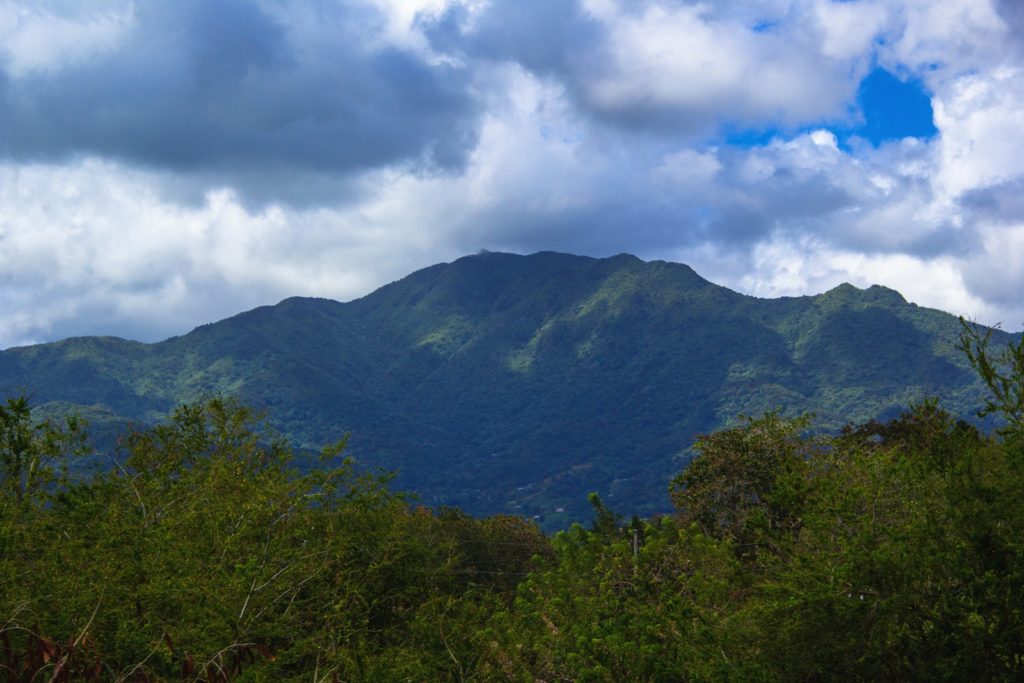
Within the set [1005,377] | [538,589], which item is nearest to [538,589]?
[538,589]

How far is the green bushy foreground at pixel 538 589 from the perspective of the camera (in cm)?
1266

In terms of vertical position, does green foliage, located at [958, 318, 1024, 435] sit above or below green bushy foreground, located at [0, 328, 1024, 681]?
above

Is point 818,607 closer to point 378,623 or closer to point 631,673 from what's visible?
point 631,673

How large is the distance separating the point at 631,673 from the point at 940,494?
6028 mm

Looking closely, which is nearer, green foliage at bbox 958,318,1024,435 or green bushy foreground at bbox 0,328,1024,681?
green bushy foreground at bbox 0,328,1024,681

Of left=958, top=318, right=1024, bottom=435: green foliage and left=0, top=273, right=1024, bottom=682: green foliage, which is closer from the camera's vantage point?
left=0, top=273, right=1024, bottom=682: green foliage

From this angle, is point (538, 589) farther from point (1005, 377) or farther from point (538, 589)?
point (1005, 377)

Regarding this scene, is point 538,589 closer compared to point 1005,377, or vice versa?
point 1005,377

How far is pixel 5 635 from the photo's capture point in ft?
37.1

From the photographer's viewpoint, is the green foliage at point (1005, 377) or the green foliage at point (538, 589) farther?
the green foliage at point (1005, 377)

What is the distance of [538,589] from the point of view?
68.6 feet

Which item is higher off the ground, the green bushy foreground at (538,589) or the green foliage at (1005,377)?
the green foliage at (1005,377)

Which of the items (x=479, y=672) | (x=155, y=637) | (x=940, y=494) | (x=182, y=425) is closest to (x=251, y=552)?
(x=155, y=637)

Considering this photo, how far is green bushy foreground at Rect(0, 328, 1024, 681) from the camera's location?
1266cm
